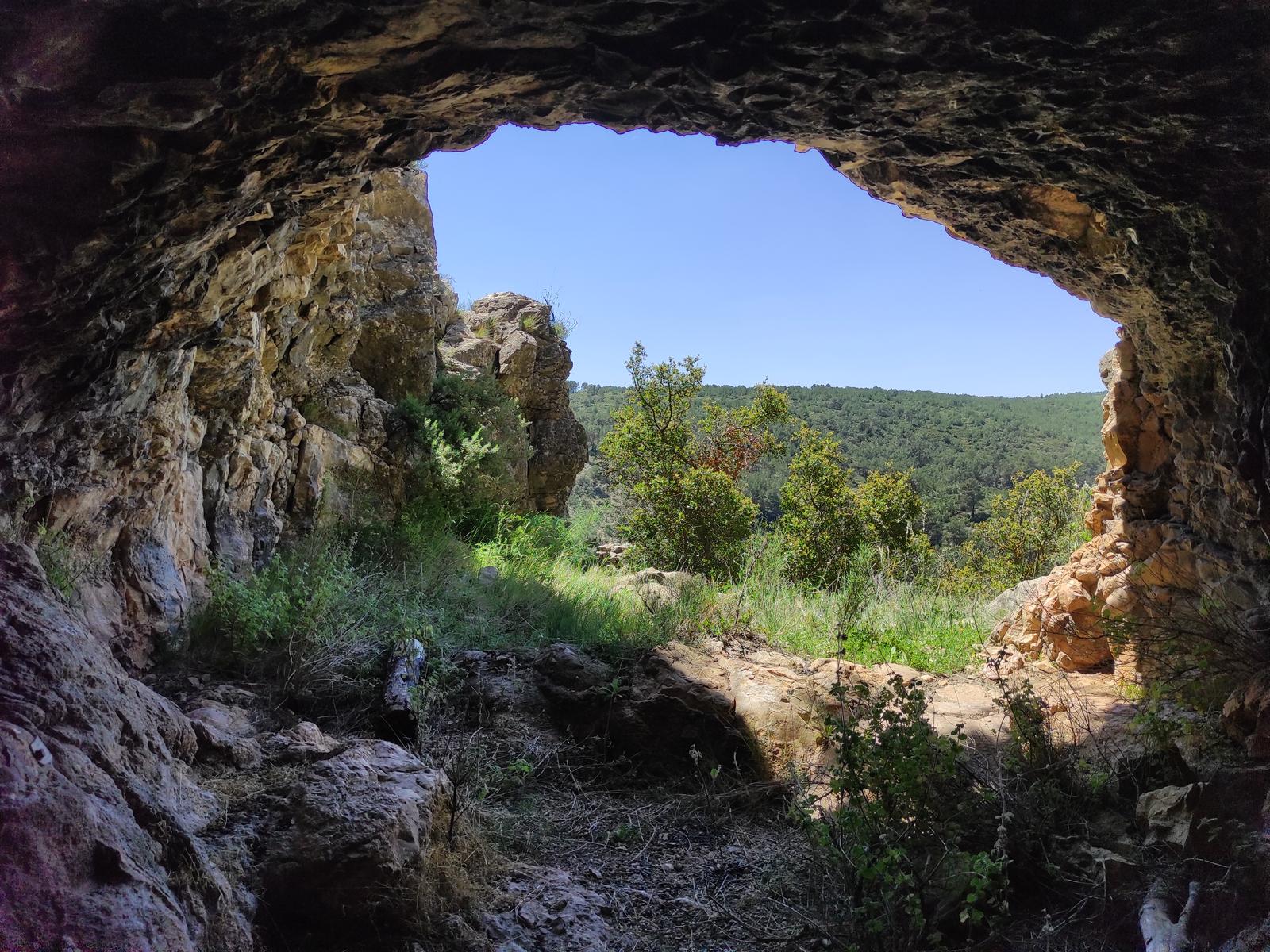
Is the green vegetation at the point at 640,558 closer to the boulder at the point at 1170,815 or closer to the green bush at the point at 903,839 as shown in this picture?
the green bush at the point at 903,839

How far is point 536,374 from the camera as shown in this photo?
40.5ft

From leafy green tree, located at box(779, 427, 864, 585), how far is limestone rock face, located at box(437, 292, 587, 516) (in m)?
3.58

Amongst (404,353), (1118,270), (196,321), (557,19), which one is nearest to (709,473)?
(404,353)

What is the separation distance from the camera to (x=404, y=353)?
933 centimetres

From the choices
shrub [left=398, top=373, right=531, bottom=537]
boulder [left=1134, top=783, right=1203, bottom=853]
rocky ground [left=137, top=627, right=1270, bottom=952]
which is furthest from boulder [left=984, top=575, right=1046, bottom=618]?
shrub [left=398, top=373, right=531, bottom=537]

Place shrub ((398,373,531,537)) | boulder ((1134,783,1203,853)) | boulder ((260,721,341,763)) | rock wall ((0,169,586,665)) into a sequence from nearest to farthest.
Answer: boulder ((1134,783,1203,853))
boulder ((260,721,341,763))
rock wall ((0,169,586,665))
shrub ((398,373,531,537))

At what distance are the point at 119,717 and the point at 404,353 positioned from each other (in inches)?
290

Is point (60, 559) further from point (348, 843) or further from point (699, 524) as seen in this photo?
point (699, 524)

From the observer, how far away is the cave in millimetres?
2195

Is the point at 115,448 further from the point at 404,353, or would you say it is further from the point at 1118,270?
the point at 404,353

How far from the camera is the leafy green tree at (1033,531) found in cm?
1356

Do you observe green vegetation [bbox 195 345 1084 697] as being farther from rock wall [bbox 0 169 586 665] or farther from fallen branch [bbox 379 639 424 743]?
rock wall [bbox 0 169 586 665]

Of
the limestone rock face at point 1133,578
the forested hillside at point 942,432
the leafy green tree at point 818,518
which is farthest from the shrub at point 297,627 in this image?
the forested hillside at point 942,432

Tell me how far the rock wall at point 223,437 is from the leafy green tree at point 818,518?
6.42 metres
